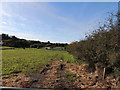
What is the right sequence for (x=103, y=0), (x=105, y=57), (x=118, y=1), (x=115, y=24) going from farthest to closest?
(x=103, y=0), (x=118, y=1), (x=105, y=57), (x=115, y=24)

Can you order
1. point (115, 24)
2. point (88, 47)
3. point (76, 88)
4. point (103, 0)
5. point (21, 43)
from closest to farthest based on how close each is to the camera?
point (76, 88) < point (115, 24) < point (103, 0) < point (88, 47) < point (21, 43)

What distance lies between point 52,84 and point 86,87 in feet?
3.50

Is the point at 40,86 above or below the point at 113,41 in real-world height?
below

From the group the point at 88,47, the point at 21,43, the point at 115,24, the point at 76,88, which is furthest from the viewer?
the point at 21,43

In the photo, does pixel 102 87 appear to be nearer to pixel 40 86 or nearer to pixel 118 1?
pixel 40 86

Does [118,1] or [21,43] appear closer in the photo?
[118,1]

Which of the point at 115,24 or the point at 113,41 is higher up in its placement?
the point at 115,24

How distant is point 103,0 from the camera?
3764mm

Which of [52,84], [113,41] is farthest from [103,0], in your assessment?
A: [52,84]

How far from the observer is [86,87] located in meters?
2.85

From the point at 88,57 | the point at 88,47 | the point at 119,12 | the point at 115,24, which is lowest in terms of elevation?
the point at 88,57

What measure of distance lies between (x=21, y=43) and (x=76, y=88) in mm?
38096

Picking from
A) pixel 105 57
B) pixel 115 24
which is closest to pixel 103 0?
pixel 115 24

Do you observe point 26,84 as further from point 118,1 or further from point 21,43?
point 21,43
